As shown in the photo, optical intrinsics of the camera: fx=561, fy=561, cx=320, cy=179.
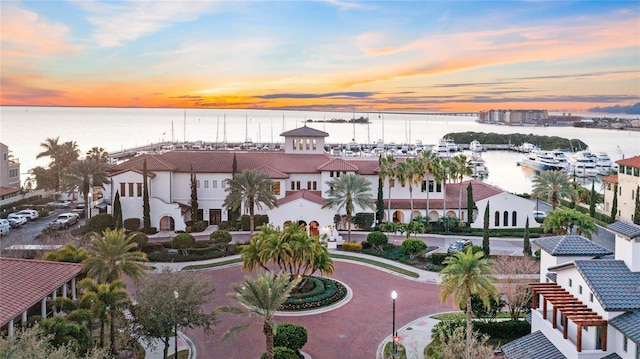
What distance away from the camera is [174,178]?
61531 mm

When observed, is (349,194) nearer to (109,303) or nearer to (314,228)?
(314,228)

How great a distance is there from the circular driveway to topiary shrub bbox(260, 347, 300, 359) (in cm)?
164

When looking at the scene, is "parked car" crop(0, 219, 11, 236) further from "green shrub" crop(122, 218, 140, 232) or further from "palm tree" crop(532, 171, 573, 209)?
"palm tree" crop(532, 171, 573, 209)

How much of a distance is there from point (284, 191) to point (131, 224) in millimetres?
16193

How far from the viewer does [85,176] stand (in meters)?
55.9

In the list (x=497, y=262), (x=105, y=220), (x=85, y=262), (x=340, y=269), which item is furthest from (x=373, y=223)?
(x=85, y=262)

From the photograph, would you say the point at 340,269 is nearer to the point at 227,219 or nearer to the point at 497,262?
the point at 497,262

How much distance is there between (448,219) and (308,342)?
31.7 m

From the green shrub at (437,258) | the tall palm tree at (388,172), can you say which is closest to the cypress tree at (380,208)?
the tall palm tree at (388,172)

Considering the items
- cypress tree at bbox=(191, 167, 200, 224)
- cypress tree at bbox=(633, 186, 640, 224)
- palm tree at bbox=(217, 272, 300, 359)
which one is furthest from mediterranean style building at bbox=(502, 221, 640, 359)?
cypress tree at bbox=(191, 167, 200, 224)

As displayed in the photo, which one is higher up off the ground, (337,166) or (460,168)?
(337,166)

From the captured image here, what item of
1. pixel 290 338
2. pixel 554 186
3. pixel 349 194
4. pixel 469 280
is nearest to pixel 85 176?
pixel 349 194

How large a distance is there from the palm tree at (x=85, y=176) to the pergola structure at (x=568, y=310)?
4439 cm

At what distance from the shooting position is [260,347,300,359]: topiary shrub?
26.2 meters
